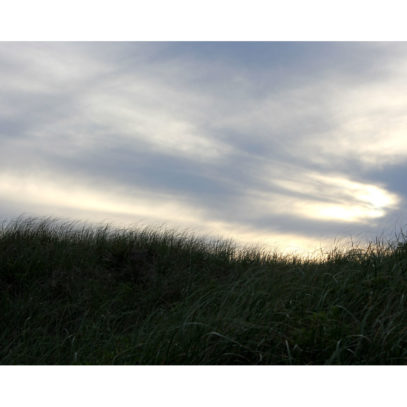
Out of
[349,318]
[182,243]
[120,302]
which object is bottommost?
[120,302]

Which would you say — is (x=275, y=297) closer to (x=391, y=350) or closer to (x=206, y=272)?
(x=391, y=350)

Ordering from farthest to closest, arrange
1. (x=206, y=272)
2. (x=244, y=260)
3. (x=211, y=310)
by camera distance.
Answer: (x=244, y=260) < (x=206, y=272) < (x=211, y=310)

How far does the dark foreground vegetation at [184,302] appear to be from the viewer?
136 inches

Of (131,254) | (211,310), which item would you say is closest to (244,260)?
(131,254)

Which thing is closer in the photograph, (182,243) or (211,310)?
(211,310)

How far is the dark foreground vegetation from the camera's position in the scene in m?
3.47

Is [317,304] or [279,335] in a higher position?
[317,304]

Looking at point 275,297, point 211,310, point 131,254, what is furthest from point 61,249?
point 275,297

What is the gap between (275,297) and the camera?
4453 millimetres

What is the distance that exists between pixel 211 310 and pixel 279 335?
4.64 feet

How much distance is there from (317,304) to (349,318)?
321 millimetres

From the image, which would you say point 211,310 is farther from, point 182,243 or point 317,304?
point 182,243

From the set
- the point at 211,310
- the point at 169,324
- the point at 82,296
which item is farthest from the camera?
the point at 82,296

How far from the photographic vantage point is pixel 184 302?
5727 mm
